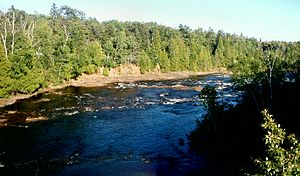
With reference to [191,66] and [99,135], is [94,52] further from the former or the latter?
[99,135]

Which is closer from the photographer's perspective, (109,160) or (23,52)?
(109,160)

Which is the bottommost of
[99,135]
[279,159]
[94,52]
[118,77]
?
[99,135]

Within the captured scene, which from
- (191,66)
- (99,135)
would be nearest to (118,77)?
(191,66)

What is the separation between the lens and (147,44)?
156250 mm

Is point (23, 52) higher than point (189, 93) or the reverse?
higher

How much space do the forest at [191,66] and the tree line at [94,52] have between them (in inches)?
7.3

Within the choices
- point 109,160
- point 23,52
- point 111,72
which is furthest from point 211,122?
point 111,72

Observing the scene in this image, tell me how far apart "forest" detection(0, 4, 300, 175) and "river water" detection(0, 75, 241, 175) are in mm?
5399

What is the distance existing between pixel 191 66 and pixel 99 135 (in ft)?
352

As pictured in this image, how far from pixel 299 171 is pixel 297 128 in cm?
2765

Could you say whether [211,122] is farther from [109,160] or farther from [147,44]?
[147,44]

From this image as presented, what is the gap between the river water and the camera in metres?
39.5

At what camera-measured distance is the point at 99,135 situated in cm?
5131

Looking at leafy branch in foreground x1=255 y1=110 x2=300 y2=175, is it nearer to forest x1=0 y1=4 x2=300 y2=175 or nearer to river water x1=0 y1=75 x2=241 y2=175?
forest x1=0 y1=4 x2=300 y2=175
